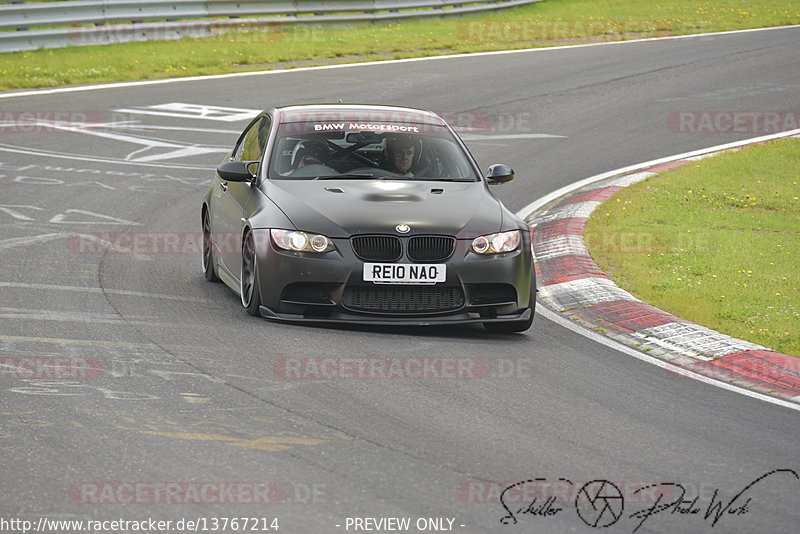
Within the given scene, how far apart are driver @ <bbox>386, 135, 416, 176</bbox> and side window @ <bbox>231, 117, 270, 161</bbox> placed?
3.45 ft

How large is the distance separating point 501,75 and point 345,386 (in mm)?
16777

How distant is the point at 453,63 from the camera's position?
24.8 m

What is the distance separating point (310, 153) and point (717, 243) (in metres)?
4.39

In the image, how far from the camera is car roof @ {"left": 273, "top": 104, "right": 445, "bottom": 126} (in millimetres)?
10188

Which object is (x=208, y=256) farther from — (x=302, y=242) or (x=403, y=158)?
(x=302, y=242)

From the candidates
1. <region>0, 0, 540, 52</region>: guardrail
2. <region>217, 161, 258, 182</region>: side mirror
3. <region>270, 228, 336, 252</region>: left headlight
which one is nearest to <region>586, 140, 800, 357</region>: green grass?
<region>270, 228, 336, 252</region>: left headlight

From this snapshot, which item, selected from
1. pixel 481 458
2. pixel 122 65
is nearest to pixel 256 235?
pixel 481 458

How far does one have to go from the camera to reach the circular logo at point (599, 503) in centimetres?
522

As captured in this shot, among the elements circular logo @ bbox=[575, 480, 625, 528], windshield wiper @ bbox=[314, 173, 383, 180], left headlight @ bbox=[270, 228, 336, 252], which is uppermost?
windshield wiper @ bbox=[314, 173, 383, 180]

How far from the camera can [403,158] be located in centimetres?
987

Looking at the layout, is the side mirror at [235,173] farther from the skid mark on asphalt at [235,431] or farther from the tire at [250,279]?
the skid mark on asphalt at [235,431]

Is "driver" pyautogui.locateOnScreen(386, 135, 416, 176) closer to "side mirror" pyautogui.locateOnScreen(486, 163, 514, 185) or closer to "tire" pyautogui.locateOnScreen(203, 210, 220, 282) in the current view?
"side mirror" pyautogui.locateOnScreen(486, 163, 514, 185)
